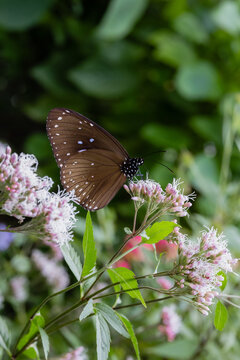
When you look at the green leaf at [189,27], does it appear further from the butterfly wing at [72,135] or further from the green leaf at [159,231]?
the green leaf at [159,231]

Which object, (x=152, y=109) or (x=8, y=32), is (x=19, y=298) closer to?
(x=152, y=109)

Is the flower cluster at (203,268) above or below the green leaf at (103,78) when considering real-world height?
above

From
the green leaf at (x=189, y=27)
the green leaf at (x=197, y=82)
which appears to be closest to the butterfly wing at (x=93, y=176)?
the green leaf at (x=197, y=82)

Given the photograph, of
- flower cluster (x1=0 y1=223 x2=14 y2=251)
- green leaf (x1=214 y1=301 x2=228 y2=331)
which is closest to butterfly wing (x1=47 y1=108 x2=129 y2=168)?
green leaf (x1=214 y1=301 x2=228 y2=331)

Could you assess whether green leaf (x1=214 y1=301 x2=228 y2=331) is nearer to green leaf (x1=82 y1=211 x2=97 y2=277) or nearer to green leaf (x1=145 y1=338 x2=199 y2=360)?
green leaf (x1=82 y1=211 x2=97 y2=277)

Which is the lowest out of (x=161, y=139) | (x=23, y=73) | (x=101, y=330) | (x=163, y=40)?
(x=23, y=73)

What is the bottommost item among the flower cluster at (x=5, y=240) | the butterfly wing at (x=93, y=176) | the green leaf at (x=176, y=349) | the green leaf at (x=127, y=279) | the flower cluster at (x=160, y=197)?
the flower cluster at (x=5, y=240)

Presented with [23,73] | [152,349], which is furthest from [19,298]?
[23,73]
